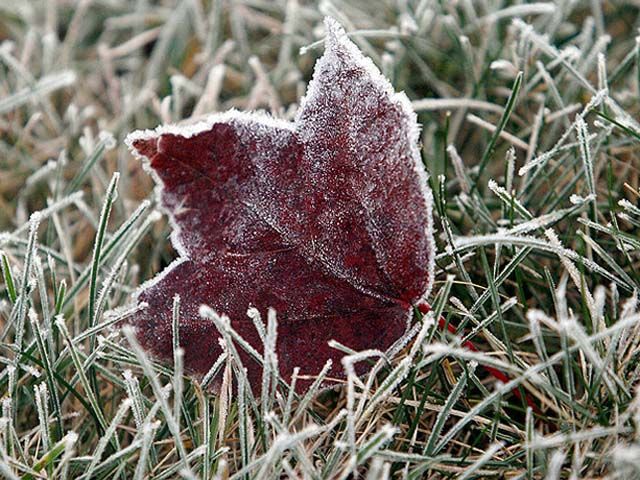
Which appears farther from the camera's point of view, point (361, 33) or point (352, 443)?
point (361, 33)

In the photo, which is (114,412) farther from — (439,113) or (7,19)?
(7,19)

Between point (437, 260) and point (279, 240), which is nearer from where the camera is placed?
point (279, 240)

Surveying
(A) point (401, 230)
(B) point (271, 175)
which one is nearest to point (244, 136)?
(B) point (271, 175)

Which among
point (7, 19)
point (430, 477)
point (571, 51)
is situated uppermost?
point (7, 19)
